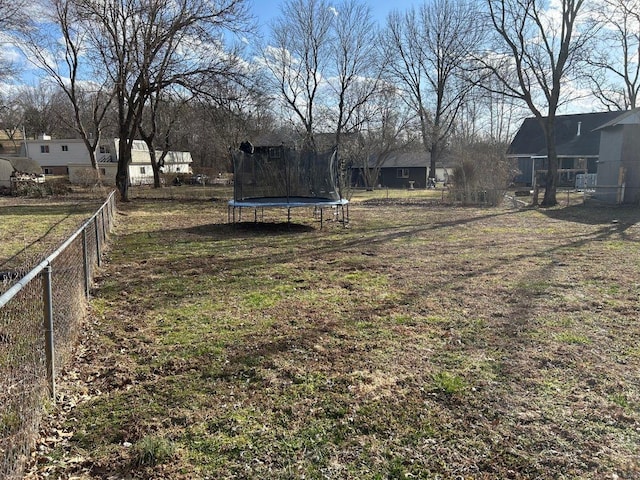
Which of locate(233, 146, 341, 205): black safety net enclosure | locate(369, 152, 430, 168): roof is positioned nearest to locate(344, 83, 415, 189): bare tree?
locate(369, 152, 430, 168): roof

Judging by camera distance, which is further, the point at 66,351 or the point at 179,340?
the point at 179,340

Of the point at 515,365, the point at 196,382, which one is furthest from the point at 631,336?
the point at 196,382

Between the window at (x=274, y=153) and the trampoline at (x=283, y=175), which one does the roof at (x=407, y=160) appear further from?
the window at (x=274, y=153)

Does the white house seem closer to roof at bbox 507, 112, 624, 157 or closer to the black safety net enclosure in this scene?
roof at bbox 507, 112, 624, 157

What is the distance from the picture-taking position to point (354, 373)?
3785mm

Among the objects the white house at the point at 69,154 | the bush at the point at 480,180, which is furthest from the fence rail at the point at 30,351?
the white house at the point at 69,154

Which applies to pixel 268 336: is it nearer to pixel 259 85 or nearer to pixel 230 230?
pixel 230 230

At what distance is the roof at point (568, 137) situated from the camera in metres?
38.4

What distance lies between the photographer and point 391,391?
3.48 meters

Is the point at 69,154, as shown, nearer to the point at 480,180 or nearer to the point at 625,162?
the point at 480,180

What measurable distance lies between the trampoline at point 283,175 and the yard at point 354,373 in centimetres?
666

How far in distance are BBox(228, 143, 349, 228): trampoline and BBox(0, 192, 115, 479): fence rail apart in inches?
381

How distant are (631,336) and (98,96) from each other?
31376 millimetres

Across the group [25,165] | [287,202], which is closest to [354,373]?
[287,202]
